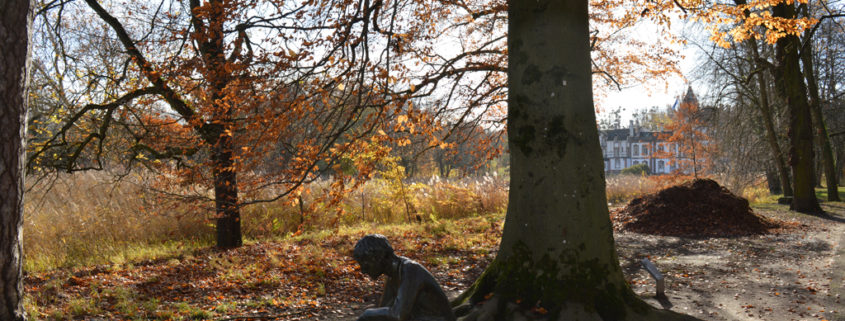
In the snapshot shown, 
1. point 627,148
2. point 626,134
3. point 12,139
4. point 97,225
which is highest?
point 626,134

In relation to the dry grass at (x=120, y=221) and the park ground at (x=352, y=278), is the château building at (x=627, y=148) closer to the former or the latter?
the park ground at (x=352, y=278)

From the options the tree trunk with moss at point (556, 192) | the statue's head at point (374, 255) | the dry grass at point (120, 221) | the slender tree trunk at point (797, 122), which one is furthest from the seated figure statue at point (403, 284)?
the slender tree trunk at point (797, 122)

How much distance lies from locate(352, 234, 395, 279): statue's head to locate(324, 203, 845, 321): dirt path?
2927 mm

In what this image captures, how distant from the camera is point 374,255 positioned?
332 cm

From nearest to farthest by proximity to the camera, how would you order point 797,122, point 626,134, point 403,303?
point 403,303, point 797,122, point 626,134

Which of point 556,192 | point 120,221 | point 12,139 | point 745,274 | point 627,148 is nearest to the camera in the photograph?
point 12,139

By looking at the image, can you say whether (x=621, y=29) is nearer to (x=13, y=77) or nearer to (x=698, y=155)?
(x=13, y=77)

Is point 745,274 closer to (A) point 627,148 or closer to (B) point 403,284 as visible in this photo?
(B) point 403,284

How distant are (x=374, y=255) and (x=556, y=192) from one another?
2121 mm

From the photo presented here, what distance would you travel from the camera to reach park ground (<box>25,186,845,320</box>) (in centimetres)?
596

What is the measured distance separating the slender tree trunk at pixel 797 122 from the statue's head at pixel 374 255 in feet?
48.9

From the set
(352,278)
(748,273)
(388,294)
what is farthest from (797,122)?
(388,294)

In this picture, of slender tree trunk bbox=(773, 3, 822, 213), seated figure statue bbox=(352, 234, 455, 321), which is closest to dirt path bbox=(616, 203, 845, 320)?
slender tree trunk bbox=(773, 3, 822, 213)

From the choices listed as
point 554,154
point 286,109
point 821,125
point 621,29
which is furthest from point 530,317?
point 821,125
